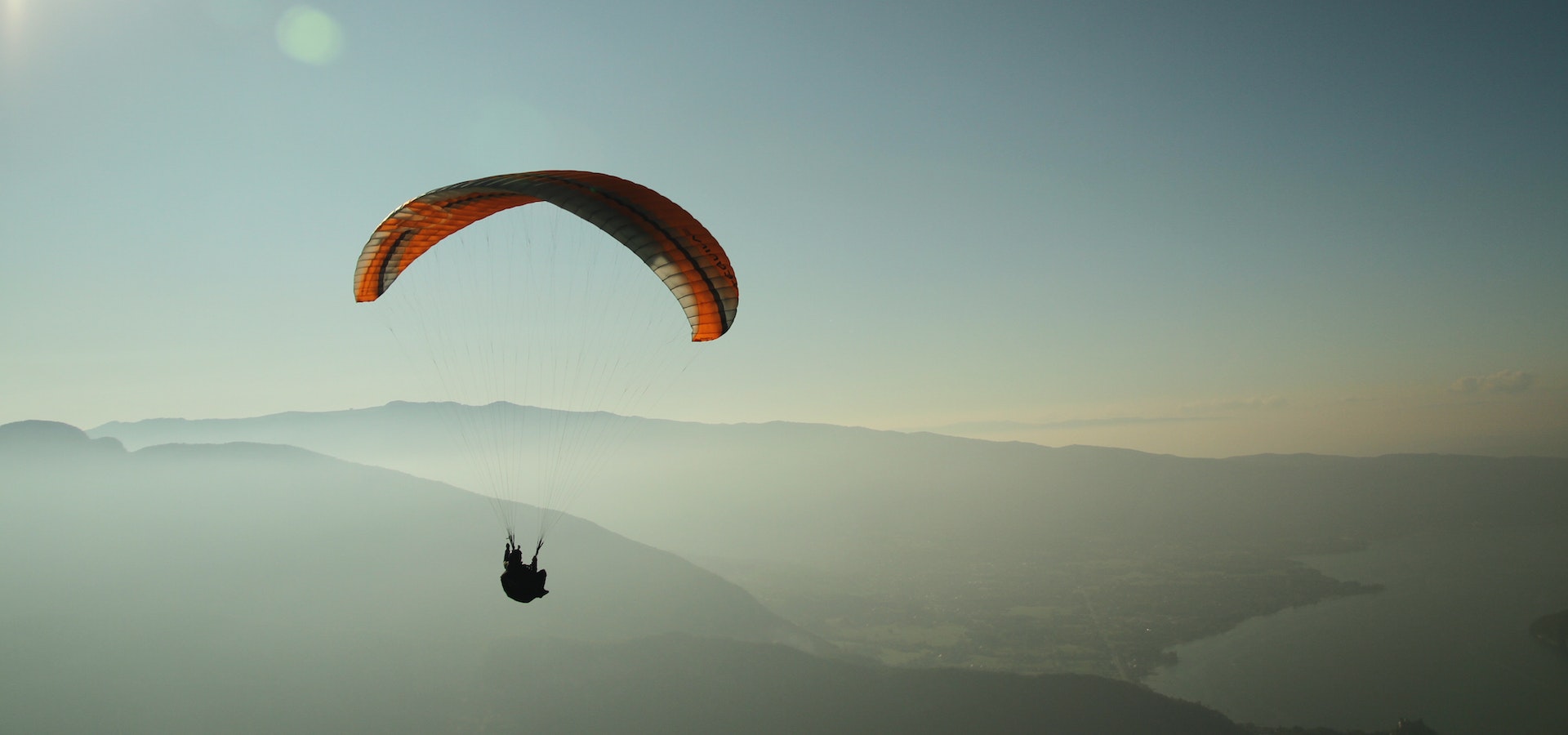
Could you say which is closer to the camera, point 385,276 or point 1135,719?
point 385,276

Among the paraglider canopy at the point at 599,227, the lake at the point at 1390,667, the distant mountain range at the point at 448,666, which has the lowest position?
the distant mountain range at the point at 448,666

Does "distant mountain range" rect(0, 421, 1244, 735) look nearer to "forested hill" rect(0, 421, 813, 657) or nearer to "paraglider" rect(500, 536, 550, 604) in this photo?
"forested hill" rect(0, 421, 813, 657)

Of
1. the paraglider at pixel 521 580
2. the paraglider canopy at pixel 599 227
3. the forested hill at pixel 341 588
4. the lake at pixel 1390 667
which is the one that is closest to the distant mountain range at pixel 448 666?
the forested hill at pixel 341 588

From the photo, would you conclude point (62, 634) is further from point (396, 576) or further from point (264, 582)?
point (396, 576)

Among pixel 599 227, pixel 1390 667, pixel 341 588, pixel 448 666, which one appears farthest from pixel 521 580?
pixel 1390 667

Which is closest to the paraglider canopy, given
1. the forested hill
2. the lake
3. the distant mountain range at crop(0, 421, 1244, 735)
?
the distant mountain range at crop(0, 421, 1244, 735)

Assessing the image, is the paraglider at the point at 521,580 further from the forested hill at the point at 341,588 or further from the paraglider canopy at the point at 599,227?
the forested hill at the point at 341,588

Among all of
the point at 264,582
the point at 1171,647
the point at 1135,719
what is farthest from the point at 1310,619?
the point at 264,582

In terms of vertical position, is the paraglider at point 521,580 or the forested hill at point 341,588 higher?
the paraglider at point 521,580
